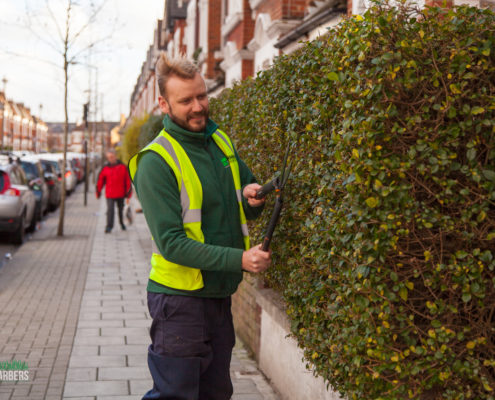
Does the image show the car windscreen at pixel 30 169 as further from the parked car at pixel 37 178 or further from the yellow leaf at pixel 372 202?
the yellow leaf at pixel 372 202

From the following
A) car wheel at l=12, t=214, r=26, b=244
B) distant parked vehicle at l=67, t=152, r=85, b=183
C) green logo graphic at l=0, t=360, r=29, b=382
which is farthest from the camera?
distant parked vehicle at l=67, t=152, r=85, b=183

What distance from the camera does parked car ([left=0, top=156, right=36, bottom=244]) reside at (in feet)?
45.1

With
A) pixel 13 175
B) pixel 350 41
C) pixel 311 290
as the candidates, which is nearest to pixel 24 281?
pixel 13 175

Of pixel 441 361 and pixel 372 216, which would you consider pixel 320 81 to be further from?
pixel 441 361

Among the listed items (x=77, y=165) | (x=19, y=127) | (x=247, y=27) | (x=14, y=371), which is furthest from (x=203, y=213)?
(x=19, y=127)

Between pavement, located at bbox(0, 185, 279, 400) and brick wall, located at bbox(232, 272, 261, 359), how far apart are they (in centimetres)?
14

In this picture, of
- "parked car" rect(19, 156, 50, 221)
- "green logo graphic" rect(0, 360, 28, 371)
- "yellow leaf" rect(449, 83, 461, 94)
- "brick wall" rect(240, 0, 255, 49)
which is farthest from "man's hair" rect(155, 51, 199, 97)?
"parked car" rect(19, 156, 50, 221)

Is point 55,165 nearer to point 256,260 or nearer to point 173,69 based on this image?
point 173,69

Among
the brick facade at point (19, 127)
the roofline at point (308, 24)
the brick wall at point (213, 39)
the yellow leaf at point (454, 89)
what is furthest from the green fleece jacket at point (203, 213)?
the brick facade at point (19, 127)

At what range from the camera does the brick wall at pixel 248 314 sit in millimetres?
5957

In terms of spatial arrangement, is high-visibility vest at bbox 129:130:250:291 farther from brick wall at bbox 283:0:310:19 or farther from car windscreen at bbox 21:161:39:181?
car windscreen at bbox 21:161:39:181

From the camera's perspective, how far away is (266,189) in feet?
10.5

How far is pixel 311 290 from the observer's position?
3576mm

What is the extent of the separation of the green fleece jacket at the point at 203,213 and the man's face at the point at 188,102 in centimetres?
4
